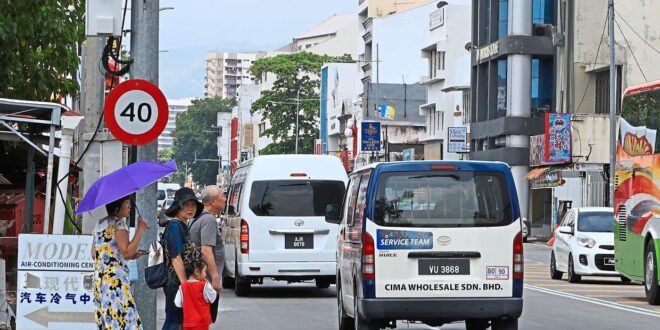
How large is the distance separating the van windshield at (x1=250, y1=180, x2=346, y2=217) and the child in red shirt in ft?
42.5

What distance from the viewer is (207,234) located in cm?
1299

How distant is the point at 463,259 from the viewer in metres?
15.5

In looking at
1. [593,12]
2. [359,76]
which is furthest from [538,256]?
[359,76]

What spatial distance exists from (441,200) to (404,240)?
58 centimetres

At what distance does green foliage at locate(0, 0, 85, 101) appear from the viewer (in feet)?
64.2

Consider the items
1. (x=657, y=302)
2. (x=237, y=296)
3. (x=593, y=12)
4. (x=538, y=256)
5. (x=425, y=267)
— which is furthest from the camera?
(x=593, y=12)

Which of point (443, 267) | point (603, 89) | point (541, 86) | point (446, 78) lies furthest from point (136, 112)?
point (446, 78)

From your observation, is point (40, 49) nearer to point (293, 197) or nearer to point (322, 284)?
point (293, 197)

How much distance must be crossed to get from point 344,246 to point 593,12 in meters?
53.9

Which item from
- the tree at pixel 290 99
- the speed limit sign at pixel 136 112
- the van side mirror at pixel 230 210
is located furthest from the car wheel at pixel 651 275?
the tree at pixel 290 99

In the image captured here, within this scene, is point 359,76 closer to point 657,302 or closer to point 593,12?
point 593,12

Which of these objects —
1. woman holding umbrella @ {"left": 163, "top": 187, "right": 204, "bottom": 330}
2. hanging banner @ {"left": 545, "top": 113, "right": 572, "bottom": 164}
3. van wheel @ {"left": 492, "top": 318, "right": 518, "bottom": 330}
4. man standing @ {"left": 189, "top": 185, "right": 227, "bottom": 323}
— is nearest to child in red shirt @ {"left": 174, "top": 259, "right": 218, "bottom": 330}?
woman holding umbrella @ {"left": 163, "top": 187, "right": 204, "bottom": 330}

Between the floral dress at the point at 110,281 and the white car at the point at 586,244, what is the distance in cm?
1962

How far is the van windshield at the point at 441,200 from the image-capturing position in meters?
15.5
